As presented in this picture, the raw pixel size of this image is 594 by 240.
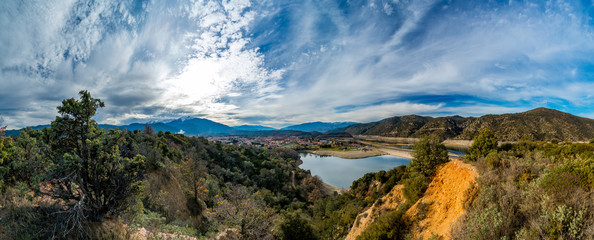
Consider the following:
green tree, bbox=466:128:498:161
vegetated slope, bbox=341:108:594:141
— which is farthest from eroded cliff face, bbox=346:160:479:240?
vegetated slope, bbox=341:108:594:141

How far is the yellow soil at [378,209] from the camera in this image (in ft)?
33.2

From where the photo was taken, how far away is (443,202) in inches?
299

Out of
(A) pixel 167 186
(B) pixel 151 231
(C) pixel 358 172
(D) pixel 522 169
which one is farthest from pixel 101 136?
(C) pixel 358 172

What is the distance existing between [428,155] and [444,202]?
10.7 feet

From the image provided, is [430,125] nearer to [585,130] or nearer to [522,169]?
[585,130]

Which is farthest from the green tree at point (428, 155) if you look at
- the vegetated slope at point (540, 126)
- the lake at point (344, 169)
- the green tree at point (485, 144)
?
the vegetated slope at point (540, 126)

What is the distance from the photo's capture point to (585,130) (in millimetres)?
42781

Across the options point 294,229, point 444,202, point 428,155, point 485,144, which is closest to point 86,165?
point 294,229

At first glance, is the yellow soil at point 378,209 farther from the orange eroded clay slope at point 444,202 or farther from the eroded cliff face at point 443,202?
the orange eroded clay slope at point 444,202

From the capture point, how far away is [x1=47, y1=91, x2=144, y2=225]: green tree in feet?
13.0

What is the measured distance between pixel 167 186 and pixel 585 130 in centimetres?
8054

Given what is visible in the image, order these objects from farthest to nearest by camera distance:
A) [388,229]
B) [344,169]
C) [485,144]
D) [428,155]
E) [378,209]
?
[344,169], [485,144], [378,209], [428,155], [388,229]

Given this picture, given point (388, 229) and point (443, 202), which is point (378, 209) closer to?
point (388, 229)

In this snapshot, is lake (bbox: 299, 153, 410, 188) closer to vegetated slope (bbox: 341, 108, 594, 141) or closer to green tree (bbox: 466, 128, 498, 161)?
vegetated slope (bbox: 341, 108, 594, 141)
